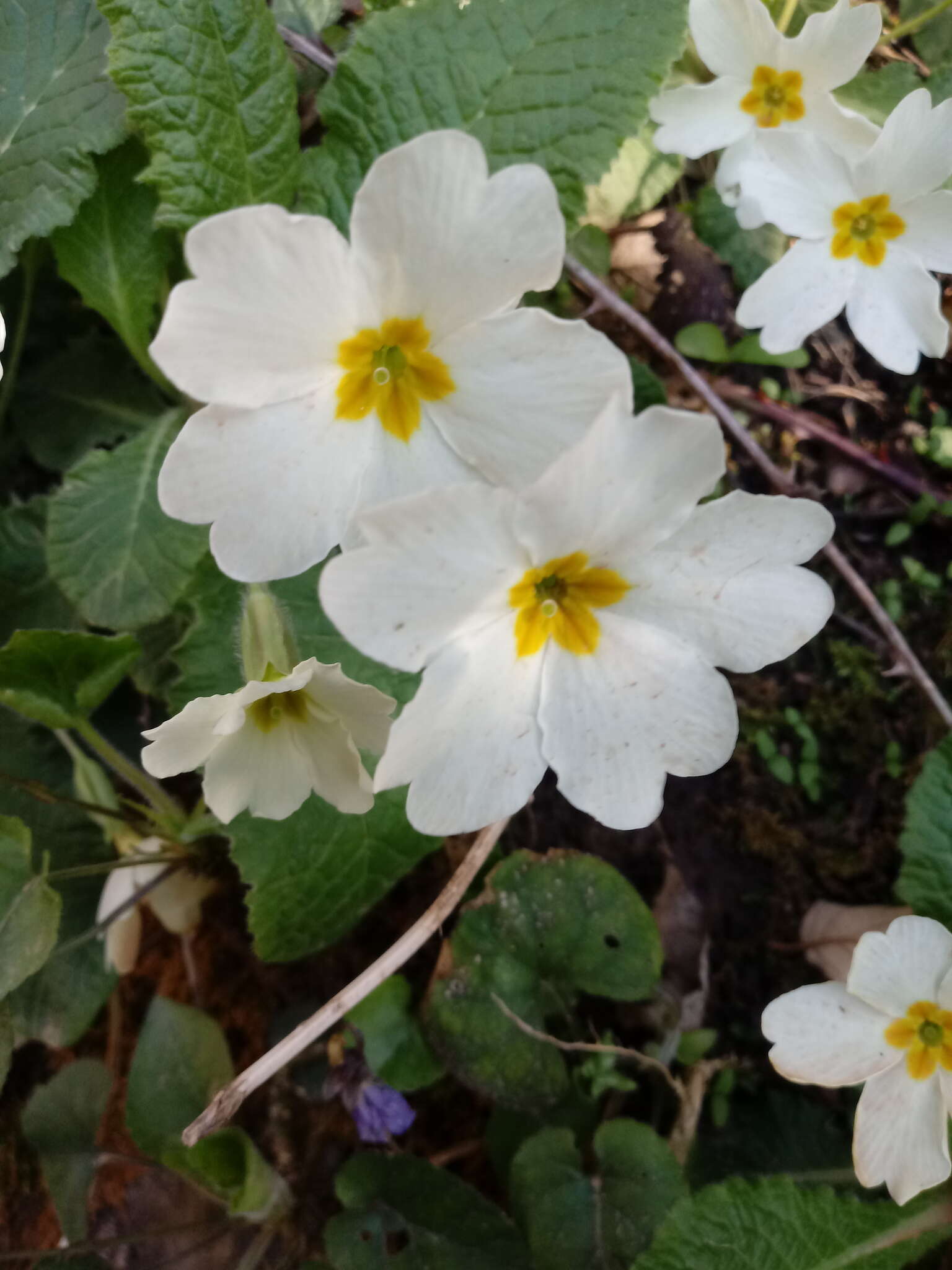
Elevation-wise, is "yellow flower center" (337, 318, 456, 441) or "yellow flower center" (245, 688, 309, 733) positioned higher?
"yellow flower center" (337, 318, 456, 441)

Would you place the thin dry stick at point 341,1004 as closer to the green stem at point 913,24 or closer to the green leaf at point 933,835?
the green leaf at point 933,835

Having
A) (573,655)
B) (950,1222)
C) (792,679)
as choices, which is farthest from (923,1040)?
(573,655)

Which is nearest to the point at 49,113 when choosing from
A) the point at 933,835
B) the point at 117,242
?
the point at 117,242

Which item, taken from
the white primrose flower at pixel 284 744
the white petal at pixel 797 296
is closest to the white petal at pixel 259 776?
the white primrose flower at pixel 284 744

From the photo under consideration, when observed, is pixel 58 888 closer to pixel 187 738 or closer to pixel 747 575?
pixel 187 738

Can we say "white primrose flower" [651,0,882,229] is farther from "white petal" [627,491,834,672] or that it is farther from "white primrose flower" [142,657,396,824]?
"white primrose flower" [142,657,396,824]

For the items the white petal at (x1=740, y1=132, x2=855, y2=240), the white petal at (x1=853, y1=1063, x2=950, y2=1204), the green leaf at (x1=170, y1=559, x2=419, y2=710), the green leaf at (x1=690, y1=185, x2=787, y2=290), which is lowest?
the white petal at (x1=853, y1=1063, x2=950, y2=1204)

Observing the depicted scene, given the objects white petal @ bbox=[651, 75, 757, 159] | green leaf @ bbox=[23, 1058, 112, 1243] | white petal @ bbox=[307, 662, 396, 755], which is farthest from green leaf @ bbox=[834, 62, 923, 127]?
green leaf @ bbox=[23, 1058, 112, 1243]
